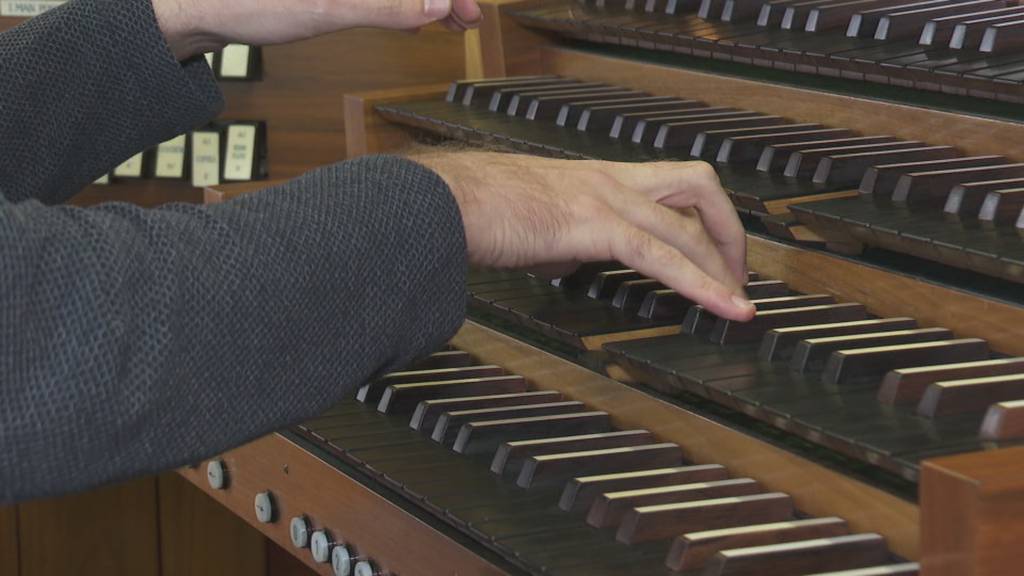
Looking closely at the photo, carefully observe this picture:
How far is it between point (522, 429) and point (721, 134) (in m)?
0.45

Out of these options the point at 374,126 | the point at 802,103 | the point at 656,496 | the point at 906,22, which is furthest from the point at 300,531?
the point at 906,22

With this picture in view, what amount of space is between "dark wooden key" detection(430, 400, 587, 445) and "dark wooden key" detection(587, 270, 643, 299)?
4.7 inches

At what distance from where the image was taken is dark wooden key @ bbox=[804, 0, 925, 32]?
1.75 meters

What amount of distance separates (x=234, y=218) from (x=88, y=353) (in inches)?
6.0

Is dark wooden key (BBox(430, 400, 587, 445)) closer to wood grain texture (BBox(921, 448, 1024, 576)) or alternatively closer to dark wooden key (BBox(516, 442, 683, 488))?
dark wooden key (BBox(516, 442, 683, 488))

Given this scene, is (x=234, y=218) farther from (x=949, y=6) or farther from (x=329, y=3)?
(x=949, y=6)

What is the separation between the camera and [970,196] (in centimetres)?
143

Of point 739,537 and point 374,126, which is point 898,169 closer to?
point 739,537

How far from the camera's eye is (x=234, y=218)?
1.08 m

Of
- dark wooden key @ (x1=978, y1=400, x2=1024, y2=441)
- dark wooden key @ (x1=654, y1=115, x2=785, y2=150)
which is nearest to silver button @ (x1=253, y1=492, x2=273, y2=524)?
dark wooden key @ (x1=654, y1=115, x2=785, y2=150)

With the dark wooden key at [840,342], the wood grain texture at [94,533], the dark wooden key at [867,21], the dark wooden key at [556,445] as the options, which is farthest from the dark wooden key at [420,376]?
the wood grain texture at [94,533]

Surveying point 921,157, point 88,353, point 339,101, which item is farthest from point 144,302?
point 339,101

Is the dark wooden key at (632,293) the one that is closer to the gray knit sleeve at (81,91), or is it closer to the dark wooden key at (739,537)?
the dark wooden key at (739,537)

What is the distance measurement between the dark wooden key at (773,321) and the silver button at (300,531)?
57 cm
